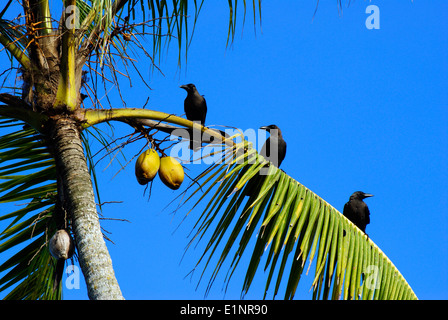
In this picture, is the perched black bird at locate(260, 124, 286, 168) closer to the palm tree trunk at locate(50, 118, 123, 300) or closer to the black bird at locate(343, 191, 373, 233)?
the black bird at locate(343, 191, 373, 233)

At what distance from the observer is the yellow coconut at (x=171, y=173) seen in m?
3.67

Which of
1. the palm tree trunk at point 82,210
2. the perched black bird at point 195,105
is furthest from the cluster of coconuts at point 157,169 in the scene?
the perched black bird at point 195,105

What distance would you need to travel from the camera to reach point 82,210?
125 inches

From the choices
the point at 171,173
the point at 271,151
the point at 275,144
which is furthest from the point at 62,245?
the point at 275,144

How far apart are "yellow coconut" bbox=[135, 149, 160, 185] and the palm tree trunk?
1.21 ft

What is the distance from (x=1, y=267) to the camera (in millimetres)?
4316

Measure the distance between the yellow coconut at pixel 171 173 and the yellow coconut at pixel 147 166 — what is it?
46mm

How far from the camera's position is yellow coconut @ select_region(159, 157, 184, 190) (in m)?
3.67

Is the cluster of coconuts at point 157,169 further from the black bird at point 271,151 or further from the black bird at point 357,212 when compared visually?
the black bird at point 357,212

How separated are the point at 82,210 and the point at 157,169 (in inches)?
25.7

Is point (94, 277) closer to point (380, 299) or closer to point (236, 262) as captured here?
point (236, 262)

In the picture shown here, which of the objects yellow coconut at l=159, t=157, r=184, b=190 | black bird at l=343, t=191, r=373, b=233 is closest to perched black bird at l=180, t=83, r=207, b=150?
black bird at l=343, t=191, r=373, b=233
